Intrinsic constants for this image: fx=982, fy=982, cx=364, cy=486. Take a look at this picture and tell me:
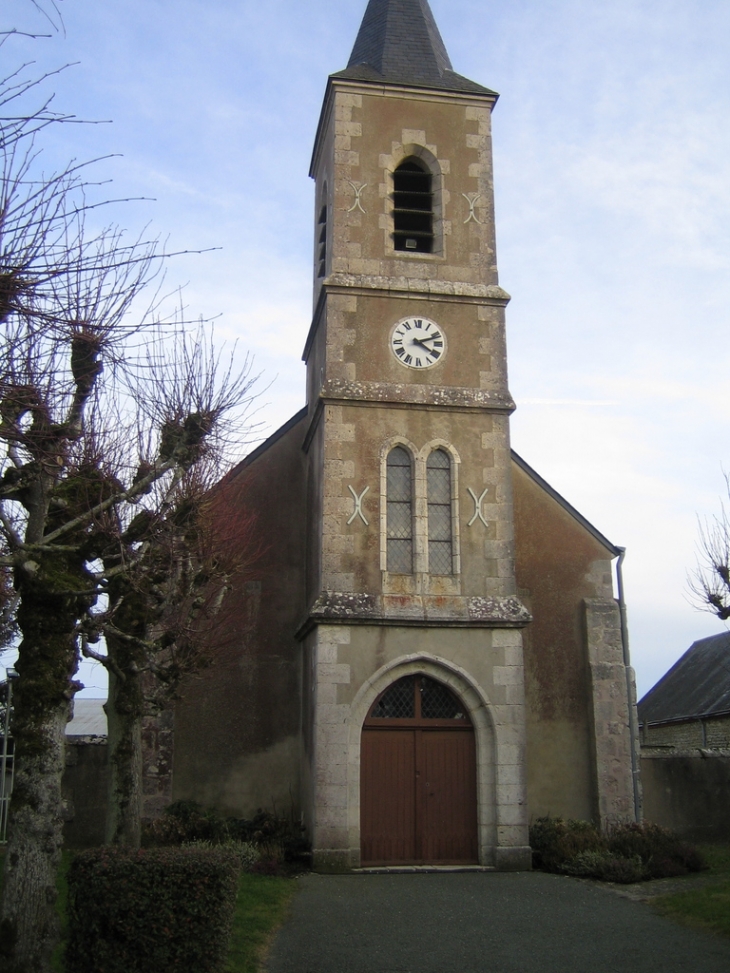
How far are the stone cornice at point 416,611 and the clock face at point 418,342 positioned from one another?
151 inches

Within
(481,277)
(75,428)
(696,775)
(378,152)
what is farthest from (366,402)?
(696,775)

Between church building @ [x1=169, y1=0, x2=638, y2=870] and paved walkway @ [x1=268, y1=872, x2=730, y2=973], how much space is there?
1.87 meters

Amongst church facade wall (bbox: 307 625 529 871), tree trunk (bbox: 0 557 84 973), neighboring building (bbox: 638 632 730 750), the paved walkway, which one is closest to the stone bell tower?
church facade wall (bbox: 307 625 529 871)

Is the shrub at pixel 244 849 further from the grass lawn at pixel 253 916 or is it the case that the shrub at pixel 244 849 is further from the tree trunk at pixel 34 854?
the tree trunk at pixel 34 854

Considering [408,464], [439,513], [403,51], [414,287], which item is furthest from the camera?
[403,51]

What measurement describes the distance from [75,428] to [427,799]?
7994 millimetres

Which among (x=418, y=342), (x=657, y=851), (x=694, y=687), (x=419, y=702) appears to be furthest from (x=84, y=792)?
(x=694, y=687)

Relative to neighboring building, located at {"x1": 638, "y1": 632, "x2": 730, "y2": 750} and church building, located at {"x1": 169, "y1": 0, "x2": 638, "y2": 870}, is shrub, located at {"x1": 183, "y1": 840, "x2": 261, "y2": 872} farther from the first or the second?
neighboring building, located at {"x1": 638, "y1": 632, "x2": 730, "y2": 750}

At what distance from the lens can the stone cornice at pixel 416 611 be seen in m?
14.1

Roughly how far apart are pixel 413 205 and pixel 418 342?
3.04 m

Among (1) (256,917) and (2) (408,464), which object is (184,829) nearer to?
(1) (256,917)

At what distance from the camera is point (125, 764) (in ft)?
34.9

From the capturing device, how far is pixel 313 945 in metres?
9.01

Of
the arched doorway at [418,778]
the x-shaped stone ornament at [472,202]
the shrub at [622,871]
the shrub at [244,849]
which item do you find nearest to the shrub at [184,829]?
the shrub at [244,849]
